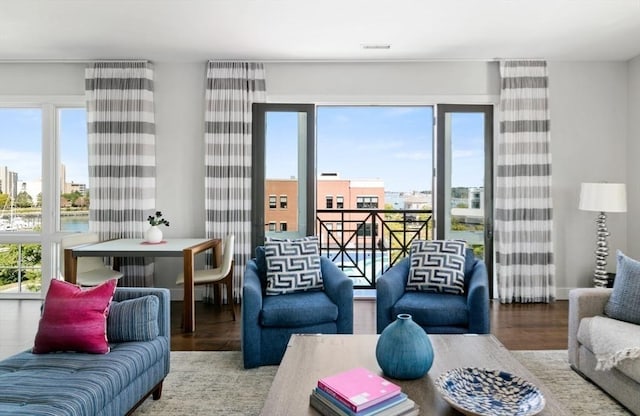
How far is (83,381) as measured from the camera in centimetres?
179

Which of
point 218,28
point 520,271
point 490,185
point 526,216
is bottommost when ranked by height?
point 520,271

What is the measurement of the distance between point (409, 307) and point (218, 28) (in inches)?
116

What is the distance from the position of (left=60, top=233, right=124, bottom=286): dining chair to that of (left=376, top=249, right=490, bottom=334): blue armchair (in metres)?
2.63

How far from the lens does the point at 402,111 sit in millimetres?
8055

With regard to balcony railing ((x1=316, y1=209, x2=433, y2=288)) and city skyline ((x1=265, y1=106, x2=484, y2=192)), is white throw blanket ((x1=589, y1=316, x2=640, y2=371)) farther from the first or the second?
city skyline ((x1=265, y1=106, x2=484, y2=192))

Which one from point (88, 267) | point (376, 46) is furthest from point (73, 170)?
point (376, 46)

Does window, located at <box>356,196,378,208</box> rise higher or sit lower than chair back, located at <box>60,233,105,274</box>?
higher

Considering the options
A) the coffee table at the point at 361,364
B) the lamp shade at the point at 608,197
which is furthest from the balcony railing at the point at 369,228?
the coffee table at the point at 361,364

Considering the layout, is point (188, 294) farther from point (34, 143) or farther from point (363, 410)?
point (34, 143)

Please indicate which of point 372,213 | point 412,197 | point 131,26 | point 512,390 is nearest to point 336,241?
point 372,213

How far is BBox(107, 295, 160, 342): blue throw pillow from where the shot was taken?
2.30 m

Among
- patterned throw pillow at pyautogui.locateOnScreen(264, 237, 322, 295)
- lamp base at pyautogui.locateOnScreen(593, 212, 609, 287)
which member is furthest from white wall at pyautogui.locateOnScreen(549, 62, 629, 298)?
patterned throw pillow at pyautogui.locateOnScreen(264, 237, 322, 295)

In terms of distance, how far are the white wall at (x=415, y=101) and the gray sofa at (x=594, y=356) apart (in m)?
2.23

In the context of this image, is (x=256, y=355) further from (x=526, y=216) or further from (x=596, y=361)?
(x=526, y=216)
